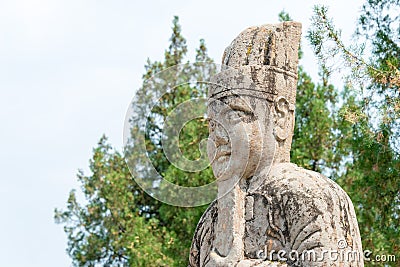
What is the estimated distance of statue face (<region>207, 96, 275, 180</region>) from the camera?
7.42 metres

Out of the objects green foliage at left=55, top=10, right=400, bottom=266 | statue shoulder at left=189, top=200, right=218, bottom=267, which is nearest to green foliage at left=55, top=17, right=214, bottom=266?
green foliage at left=55, top=10, right=400, bottom=266

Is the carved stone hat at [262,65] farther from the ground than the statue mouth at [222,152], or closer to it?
farther from the ground

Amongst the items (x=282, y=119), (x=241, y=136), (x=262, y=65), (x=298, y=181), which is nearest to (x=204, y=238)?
(x=241, y=136)

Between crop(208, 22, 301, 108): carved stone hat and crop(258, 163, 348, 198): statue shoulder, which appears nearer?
crop(258, 163, 348, 198): statue shoulder

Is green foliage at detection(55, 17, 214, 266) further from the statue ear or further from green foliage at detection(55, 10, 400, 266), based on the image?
the statue ear

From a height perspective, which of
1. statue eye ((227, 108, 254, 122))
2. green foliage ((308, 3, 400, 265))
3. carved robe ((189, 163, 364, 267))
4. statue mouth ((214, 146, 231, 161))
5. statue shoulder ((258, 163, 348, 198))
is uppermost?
green foliage ((308, 3, 400, 265))

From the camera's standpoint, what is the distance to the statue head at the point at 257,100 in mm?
7453

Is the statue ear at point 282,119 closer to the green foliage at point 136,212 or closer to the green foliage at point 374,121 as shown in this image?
the green foliage at point 374,121

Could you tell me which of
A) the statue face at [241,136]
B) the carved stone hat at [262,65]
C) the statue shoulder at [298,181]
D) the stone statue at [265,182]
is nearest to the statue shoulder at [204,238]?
the stone statue at [265,182]

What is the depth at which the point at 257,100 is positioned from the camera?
24.5 feet

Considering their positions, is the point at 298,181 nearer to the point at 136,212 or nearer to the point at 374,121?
the point at 374,121

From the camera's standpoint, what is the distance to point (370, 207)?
45.3 feet

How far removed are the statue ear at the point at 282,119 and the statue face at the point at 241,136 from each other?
0.20 feet

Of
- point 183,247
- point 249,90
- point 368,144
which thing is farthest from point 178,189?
point 183,247
